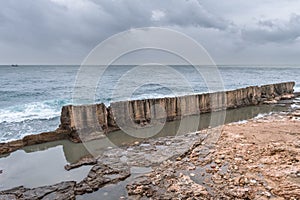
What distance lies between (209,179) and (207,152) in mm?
2049

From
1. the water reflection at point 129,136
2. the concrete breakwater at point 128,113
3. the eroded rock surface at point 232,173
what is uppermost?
the concrete breakwater at point 128,113

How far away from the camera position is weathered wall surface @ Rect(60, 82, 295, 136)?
36.1 feet

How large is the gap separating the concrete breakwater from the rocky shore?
271 centimetres

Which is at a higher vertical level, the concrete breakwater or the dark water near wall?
the concrete breakwater

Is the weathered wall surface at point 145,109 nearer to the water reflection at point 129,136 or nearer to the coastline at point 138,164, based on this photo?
the water reflection at point 129,136

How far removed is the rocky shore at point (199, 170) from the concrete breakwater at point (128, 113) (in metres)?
2.71

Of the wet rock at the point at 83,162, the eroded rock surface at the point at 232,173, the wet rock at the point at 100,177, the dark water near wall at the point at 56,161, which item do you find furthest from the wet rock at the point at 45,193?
the eroded rock surface at the point at 232,173

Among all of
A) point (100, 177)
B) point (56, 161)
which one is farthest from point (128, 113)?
point (100, 177)

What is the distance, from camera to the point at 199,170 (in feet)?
23.2

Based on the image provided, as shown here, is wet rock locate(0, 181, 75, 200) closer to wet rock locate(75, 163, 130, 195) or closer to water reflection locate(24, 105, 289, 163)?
wet rock locate(75, 163, 130, 195)

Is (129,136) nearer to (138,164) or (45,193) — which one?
(138,164)

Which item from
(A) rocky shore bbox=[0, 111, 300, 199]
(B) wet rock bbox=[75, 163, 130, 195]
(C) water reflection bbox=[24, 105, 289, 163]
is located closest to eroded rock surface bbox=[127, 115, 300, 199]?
(A) rocky shore bbox=[0, 111, 300, 199]

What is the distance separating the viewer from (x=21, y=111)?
17.8m

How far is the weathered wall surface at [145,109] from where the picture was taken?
11.0m
